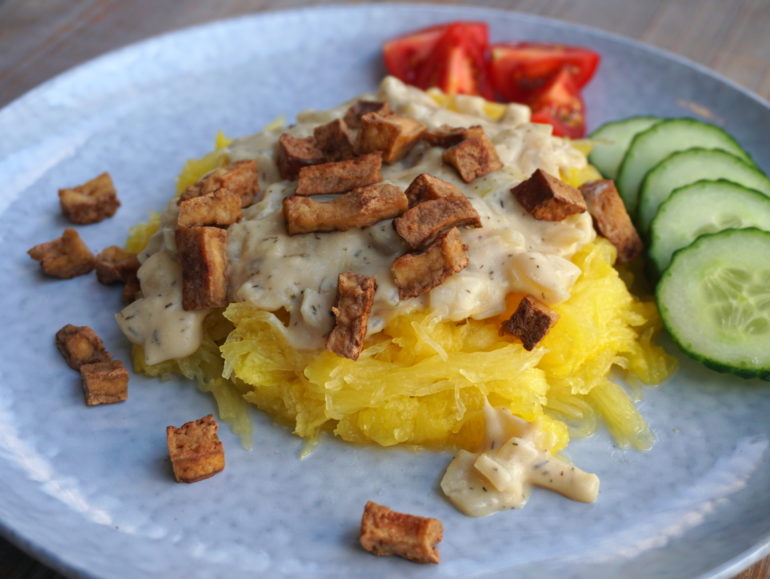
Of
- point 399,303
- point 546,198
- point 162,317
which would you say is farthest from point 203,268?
point 546,198

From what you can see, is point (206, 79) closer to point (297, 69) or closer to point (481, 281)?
point (297, 69)

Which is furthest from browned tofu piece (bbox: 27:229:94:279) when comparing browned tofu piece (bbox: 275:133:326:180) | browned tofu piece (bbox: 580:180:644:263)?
browned tofu piece (bbox: 580:180:644:263)

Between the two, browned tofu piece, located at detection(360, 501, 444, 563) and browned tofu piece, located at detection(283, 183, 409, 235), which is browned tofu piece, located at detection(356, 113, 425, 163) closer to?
browned tofu piece, located at detection(283, 183, 409, 235)

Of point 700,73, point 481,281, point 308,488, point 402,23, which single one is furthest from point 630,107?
point 308,488

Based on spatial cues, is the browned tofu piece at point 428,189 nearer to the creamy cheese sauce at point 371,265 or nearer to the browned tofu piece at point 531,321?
the creamy cheese sauce at point 371,265

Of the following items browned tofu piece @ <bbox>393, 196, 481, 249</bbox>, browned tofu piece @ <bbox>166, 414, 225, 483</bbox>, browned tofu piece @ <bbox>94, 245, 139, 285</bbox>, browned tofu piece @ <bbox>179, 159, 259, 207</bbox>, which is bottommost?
browned tofu piece @ <bbox>94, 245, 139, 285</bbox>
